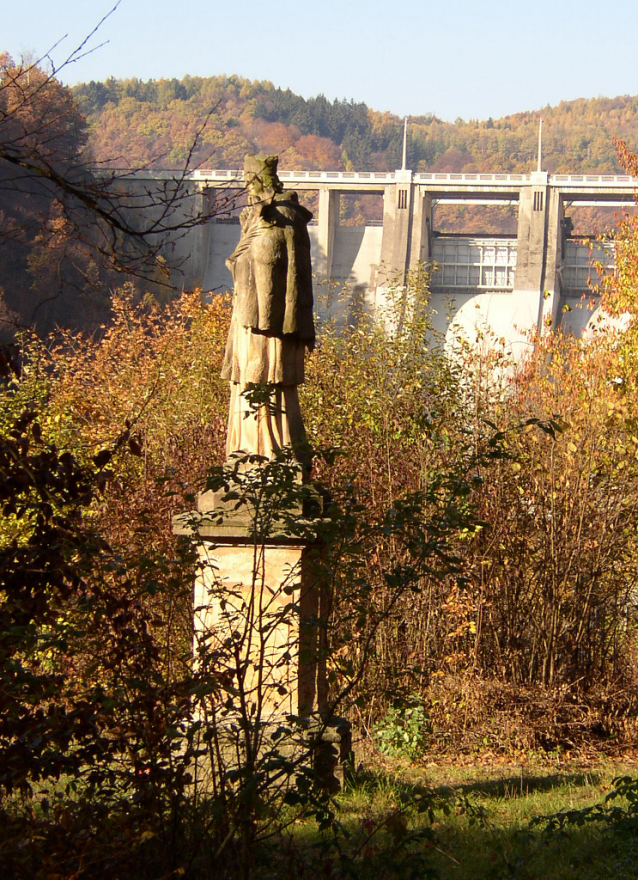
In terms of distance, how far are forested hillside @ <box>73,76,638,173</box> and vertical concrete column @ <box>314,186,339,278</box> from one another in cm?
2928

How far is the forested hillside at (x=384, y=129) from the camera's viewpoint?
314ft

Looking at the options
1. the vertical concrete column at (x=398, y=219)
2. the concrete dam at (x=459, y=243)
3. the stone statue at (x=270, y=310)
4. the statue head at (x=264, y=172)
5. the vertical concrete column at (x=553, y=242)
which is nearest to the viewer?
the stone statue at (x=270, y=310)

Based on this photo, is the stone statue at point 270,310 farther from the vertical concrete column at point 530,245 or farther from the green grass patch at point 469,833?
the vertical concrete column at point 530,245

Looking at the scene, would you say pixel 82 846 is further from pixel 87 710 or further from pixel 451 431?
pixel 451 431

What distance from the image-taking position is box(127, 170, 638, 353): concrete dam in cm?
6128

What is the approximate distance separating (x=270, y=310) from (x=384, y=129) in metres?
99.6

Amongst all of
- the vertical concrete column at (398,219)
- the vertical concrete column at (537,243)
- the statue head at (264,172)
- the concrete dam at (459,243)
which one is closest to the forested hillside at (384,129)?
the concrete dam at (459,243)

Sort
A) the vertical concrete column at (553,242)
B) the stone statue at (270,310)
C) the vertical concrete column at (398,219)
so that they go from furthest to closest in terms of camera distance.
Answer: the vertical concrete column at (398,219) → the vertical concrete column at (553,242) → the stone statue at (270,310)

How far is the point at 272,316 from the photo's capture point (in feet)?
18.8

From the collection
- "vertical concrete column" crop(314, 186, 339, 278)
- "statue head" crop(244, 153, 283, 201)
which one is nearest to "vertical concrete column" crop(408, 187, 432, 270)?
"vertical concrete column" crop(314, 186, 339, 278)

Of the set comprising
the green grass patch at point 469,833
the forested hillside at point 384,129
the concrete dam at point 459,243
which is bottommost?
the green grass patch at point 469,833

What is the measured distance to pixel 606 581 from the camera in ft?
28.4

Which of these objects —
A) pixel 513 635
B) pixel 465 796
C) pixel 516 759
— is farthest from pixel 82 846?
pixel 513 635

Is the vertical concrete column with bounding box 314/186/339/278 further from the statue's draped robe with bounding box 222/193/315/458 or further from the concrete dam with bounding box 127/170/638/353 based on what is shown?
the statue's draped robe with bounding box 222/193/315/458
